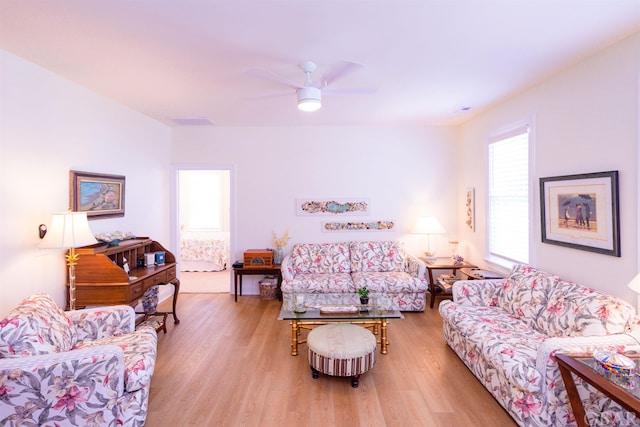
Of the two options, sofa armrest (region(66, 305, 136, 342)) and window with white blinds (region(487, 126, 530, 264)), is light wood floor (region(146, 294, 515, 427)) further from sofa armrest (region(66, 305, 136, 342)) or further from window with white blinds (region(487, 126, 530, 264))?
window with white blinds (region(487, 126, 530, 264))

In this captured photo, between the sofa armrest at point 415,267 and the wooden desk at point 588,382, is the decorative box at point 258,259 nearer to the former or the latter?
the sofa armrest at point 415,267

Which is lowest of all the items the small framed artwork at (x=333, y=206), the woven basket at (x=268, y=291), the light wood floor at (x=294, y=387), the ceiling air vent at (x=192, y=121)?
the light wood floor at (x=294, y=387)

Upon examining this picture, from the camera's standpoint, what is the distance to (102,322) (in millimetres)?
2691

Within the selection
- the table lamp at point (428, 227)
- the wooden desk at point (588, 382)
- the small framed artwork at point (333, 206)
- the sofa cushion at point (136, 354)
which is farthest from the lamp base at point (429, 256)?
the sofa cushion at point (136, 354)

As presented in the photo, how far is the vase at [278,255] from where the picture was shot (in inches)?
203

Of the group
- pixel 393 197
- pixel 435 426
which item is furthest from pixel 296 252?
pixel 435 426

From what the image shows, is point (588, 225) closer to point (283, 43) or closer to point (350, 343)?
point (350, 343)

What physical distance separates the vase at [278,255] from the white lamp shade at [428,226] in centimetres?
207

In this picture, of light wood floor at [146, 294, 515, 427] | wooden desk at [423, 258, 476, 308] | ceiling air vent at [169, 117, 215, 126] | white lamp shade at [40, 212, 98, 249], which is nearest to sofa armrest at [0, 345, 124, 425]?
light wood floor at [146, 294, 515, 427]

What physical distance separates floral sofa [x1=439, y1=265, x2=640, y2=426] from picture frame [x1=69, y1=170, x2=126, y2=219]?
3.78 meters

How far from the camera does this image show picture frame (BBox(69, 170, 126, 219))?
330 centimetres

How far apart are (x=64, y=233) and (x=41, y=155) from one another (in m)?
0.77

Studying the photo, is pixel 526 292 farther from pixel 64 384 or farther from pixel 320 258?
pixel 64 384

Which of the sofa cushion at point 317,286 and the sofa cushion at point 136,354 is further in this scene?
the sofa cushion at point 317,286
